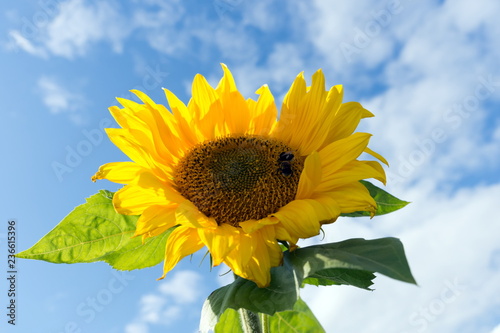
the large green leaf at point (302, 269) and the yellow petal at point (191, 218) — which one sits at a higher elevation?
the yellow petal at point (191, 218)

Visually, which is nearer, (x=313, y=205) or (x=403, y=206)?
(x=313, y=205)

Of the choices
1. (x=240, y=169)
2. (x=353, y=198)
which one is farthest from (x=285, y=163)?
(x=353, y=198)

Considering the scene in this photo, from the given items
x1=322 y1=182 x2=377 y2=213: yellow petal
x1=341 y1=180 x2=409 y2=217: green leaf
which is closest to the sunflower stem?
x1=322 y1=182 x2=377 y2=213: yellow petal

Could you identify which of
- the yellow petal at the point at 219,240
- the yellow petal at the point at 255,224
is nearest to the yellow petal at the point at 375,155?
the yellow petal at the point at 255,224

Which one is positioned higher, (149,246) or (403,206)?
(149,246)

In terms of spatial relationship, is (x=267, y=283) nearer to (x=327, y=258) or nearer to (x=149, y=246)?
(x=327, y=258)

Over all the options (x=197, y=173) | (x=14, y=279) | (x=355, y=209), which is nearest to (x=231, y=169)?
(x=197, y=173)

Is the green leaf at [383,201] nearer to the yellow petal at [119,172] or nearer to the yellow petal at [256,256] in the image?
the yellow petal at [256,256]

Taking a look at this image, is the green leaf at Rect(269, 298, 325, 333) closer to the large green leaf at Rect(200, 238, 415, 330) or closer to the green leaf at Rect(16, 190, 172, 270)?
the large green leaf at Rect(200, 238, 415, 330)
